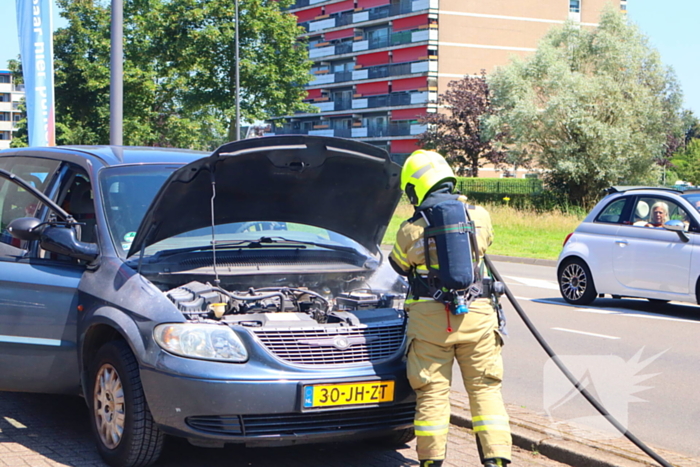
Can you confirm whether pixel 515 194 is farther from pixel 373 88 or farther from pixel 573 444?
pixel 573 444

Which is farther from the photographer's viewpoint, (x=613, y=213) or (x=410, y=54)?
(x=410, y=54)

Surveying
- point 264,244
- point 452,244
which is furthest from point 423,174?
point 264,244

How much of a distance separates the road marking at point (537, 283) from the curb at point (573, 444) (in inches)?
388

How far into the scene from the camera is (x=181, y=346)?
4340mm

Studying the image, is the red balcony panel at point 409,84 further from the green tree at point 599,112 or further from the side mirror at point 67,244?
the side mirror at point 67,244

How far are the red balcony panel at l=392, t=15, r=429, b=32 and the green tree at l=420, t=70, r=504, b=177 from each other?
15358 millimetres

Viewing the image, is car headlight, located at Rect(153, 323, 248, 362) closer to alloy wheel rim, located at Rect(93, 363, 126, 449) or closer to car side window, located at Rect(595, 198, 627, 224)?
alloy wheel rim, located at Rect(93, 363, 126, 449)

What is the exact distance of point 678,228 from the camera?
435 inches

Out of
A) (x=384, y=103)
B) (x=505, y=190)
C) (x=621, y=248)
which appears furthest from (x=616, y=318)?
(x=384, y=103)

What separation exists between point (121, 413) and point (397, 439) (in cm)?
166

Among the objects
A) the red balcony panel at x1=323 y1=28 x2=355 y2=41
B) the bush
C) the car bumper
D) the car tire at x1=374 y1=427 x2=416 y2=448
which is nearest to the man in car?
the car tire at x1=374 y1=427 x2=416 y2=448

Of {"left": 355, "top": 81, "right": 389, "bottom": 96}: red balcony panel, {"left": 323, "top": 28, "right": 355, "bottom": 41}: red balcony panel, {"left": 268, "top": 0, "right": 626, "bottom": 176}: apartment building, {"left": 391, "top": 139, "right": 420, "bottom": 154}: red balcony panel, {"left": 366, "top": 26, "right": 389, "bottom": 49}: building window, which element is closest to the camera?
{"left": 268, "top": 0, "right": 626, "bottom": 176}: apartment building

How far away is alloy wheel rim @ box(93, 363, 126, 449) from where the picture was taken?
461 cm

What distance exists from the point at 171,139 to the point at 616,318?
109 feet
